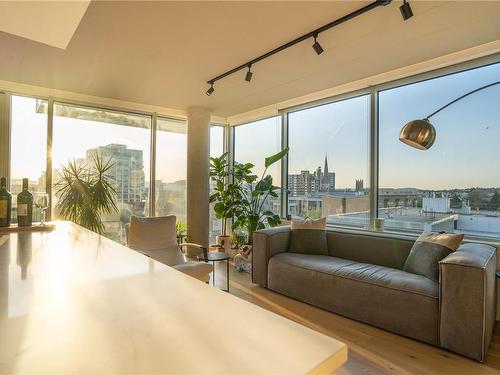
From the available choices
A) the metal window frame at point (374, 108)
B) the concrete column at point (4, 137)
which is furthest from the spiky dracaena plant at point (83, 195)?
the metal window frame at point (374, 108)

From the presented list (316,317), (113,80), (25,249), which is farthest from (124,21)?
(316,317)

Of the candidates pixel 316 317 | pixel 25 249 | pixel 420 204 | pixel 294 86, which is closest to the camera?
pixel 25 249

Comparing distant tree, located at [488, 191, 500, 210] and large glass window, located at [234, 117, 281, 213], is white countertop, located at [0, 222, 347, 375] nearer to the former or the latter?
distant tree, located at [488, 191, 500, 210]

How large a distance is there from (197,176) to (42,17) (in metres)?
3.81

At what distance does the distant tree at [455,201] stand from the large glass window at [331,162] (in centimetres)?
94

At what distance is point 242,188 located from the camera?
504 centimetres

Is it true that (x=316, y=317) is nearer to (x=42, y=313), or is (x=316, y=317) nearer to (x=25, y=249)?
(x=25, y=249)

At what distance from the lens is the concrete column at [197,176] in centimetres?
494

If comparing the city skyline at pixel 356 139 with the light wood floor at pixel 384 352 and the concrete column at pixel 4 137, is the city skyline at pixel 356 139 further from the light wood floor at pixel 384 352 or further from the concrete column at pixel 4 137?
the light wood floor at pixel 384 352

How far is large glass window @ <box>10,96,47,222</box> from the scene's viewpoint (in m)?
3.88

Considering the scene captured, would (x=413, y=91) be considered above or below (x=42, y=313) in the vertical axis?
above

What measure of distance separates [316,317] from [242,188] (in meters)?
2.66

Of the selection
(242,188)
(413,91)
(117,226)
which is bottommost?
(117,226)

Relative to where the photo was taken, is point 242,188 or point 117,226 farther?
point 242,188
